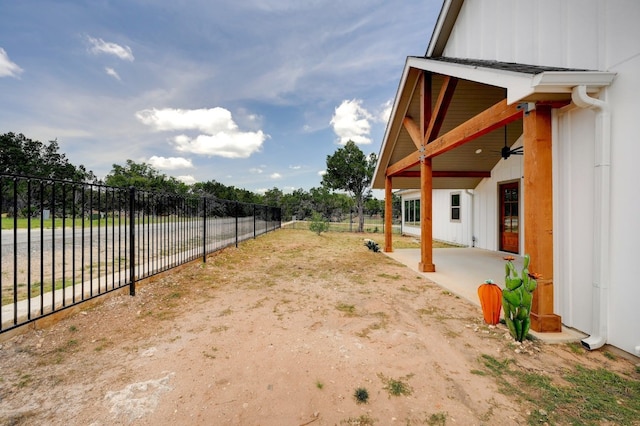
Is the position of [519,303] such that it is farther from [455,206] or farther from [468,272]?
[455,206]

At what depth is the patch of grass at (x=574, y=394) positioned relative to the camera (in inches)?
70.0

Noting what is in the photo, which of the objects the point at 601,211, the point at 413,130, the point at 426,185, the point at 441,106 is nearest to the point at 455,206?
the point at 413,130

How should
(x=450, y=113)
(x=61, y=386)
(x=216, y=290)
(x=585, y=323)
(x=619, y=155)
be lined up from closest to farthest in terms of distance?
(x=61, y=386) → (x=619, y=155) → (x=585, y=323) → (x=216, y=290) → (x=450, y=113)

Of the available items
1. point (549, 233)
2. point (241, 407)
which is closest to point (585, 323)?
point (549, 233)

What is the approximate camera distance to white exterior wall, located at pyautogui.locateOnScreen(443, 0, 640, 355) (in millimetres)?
2523

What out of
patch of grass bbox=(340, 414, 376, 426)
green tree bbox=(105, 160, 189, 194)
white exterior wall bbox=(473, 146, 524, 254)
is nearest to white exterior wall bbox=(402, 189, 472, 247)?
white exterior wall bbox=(473, 146, 524, 254)

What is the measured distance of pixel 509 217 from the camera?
8336 millimetres

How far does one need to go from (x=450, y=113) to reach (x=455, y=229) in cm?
630

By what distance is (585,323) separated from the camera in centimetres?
292

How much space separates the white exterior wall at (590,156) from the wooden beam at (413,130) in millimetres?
2607

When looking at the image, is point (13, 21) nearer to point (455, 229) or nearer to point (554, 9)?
point (554, 9)

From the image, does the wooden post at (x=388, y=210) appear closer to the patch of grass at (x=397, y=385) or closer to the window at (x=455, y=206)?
the window at (x=455, y=206)

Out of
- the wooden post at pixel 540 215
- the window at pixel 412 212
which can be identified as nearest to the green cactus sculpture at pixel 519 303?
the wooden post at pixel 540 215

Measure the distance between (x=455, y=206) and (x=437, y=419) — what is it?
1132 cm
